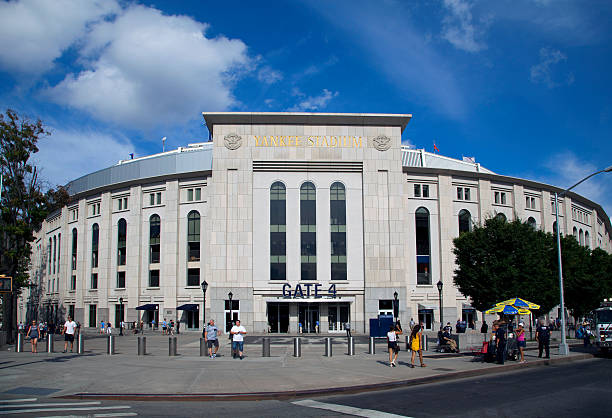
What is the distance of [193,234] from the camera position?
196ft

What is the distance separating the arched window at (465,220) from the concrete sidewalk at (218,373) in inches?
1341

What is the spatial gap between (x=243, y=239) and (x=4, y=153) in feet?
76.8

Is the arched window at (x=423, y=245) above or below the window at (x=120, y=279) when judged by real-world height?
above

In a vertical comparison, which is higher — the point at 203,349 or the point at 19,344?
the point at 19,344

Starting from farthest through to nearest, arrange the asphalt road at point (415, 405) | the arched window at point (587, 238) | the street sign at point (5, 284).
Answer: the arched window at point (587, 238)
the street sign at point (5, 284)
the asphalt road at point (415, 405)

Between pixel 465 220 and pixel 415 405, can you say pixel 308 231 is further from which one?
pixel 415 405

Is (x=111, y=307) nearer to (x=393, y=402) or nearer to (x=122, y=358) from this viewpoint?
(x=122, y=358)

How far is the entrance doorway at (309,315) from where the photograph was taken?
176 ft

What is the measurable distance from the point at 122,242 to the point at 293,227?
24099 millimetres

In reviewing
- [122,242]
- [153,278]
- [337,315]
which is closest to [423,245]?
[337,315]

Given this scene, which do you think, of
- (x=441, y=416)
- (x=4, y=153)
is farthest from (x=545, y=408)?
(x=4, y=153)

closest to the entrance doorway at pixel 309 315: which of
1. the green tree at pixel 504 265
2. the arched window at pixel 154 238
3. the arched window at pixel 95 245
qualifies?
the green tree at pixel 504 265

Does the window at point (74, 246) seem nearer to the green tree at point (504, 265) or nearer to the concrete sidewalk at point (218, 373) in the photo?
the concrete sidewalk at point (218, 373)

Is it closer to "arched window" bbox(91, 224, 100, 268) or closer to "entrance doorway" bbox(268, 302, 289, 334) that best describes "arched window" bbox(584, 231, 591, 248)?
"entrance doorway" bbox(268, 302, 289, 334)
